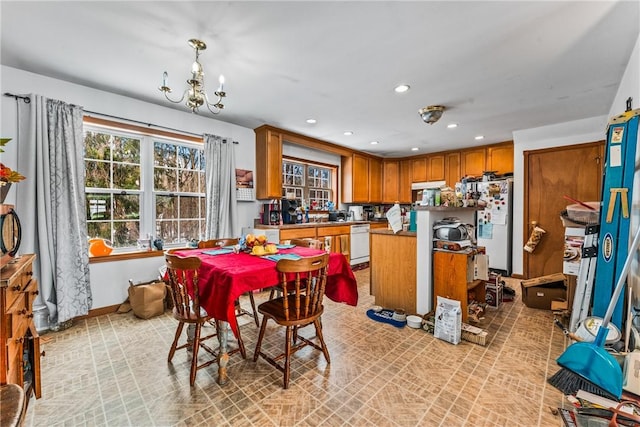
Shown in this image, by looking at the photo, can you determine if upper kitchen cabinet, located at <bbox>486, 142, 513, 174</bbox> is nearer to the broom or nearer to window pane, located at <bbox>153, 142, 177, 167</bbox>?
the broom

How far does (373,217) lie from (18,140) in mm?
5604

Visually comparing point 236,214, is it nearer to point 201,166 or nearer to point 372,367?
point 201,166

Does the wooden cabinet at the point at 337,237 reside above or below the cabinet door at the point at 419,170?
below

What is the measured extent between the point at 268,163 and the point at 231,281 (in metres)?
2.73

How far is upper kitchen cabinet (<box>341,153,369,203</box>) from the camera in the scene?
5.64 m

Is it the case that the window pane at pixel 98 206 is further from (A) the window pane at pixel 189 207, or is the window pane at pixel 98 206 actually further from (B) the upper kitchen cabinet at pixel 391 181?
(B) the upper kitchen cabinet at pixel 391 181

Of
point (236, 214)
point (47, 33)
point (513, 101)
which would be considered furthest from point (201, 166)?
point (513, 101)

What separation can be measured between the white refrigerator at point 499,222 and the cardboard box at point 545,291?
128 cm

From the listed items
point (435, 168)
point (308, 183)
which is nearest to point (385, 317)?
point (308, 183)

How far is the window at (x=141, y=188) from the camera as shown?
3.01 m

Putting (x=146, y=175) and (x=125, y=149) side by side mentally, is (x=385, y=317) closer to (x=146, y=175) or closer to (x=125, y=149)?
(x=146, y=175)

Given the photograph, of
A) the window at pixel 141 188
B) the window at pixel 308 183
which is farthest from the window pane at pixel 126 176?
the window at pixel 308 183

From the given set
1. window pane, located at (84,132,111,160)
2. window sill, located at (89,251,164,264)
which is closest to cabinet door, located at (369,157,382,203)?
window sill, located at (89,251,164,264)

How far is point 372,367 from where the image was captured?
1998mm
